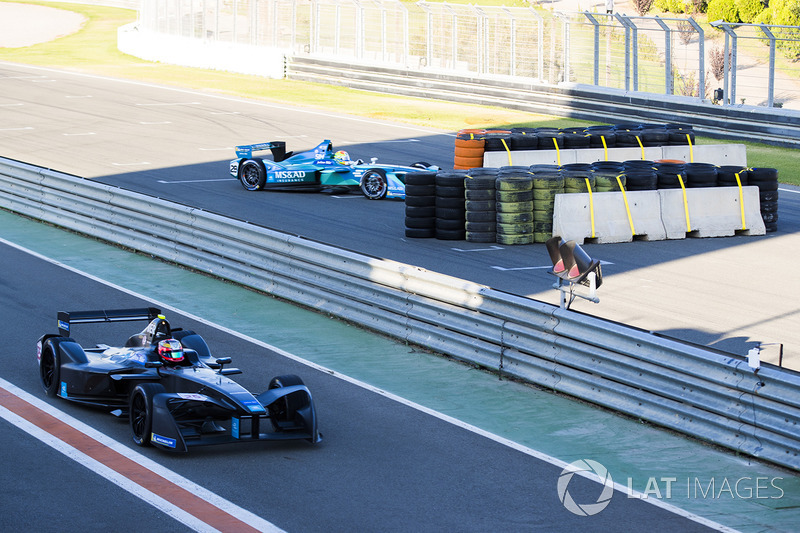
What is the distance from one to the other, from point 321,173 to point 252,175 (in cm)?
162

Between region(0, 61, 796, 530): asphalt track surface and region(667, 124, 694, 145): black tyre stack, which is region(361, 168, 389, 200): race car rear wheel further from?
region(667, 124, 694, 145): black tyre stack

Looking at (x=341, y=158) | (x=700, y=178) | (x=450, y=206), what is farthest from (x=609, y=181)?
(x=341, y=158)

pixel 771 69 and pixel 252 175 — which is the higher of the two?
pixel 771 69

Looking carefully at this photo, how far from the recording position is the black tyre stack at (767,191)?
18281 millimetres

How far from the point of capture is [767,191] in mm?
18391

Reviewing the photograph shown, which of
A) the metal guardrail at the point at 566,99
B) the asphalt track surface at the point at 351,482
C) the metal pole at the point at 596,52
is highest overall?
the metal pole at the point at 596,52

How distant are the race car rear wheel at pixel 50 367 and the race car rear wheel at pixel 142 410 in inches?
46.0

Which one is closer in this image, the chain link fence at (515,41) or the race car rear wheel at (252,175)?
the race car rear wheel at (252,175)

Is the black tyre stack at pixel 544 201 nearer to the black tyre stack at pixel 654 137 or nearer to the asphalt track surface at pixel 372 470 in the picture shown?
the asphalt track surface at pixel 372 470

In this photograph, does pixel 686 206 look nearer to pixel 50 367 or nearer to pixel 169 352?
pixel 169 352

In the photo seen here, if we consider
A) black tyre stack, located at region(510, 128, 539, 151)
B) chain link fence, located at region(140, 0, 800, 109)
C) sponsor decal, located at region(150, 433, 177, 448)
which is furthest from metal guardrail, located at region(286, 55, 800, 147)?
sponsor decal, located at region(150, 433, 177, 448)

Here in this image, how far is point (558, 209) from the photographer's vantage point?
1727cm

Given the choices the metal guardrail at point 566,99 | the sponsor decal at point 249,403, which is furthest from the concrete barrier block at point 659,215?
the metal guardrail at point 566,99

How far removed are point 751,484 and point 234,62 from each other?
42.8 m
